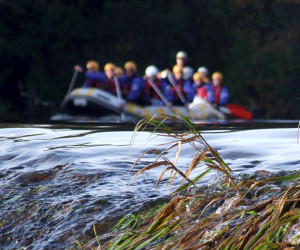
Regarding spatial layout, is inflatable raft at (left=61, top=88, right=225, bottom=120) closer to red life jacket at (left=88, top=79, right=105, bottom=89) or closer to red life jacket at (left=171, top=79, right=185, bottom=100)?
red life jacket at (left=171, top=79, right=185, bottom=100)

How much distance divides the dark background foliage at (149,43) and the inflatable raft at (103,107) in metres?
2.24

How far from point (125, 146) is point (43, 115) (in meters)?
17.9

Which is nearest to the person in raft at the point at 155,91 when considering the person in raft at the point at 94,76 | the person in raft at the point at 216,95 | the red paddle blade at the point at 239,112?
the person in raft at the point at 94,76

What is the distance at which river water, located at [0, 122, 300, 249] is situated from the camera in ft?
10.1

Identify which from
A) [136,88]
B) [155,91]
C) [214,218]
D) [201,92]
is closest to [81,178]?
[214,218]

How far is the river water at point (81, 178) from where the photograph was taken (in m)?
3.07

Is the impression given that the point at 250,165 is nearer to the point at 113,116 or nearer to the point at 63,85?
the point at 113,116

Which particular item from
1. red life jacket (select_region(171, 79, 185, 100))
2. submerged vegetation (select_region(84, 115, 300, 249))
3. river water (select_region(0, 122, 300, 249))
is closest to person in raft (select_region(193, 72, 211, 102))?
red life jacket (select_region(171, 79, 185, 100))

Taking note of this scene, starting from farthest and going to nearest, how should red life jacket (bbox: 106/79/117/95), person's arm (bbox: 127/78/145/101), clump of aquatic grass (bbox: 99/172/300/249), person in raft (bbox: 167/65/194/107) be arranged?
person in raft (bbox: 167/65/194/107) → red life jacket (bbox: 106/79/117/95) → person's arm (bbox: 127/78/145/101) → clump of aquatic grass (bbox: 99/172/300/249)

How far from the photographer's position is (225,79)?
28719 mm

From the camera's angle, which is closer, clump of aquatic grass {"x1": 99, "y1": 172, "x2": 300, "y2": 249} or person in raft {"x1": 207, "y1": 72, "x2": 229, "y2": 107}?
clump of aquatic grass {"x1": 99, "y1": 172, "x2": 300, "y2": 249}

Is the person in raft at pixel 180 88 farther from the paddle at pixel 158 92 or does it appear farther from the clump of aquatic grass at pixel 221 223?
the clump of aquatic grass at pixel 221 223

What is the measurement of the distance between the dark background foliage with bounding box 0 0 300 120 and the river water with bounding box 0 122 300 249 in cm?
1398

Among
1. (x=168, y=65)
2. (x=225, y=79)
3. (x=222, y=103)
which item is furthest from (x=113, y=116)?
(x=225, y=79)
